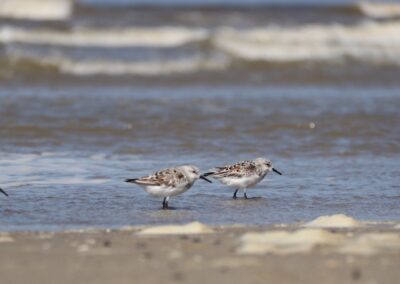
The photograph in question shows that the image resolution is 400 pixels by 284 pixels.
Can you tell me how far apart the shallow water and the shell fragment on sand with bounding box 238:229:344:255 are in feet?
4.93

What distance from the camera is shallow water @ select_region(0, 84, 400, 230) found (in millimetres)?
8961

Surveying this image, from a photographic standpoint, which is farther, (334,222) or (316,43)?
(316,43)

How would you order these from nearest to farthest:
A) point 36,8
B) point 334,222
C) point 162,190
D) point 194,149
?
point 334,222 < point 162,190 < point 194,149 < point 36,8

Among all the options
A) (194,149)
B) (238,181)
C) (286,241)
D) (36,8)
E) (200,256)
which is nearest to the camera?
(200,256)

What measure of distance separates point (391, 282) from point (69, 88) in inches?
531

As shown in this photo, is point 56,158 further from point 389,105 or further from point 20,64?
point 20,64

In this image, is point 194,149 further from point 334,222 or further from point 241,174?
point 334,222

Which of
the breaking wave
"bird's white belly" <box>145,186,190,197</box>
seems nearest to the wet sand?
"bird's white belly" <box>145,186,190,197</box>

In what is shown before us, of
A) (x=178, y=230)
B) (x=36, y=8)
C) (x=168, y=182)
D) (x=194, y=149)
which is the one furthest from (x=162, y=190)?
(x=36, y=8)

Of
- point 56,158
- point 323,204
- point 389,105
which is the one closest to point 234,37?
point 389,105

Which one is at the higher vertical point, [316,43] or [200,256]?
[316,43]

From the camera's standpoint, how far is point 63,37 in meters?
25.1

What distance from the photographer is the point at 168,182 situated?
361 inches

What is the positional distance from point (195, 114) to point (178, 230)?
747 cm
